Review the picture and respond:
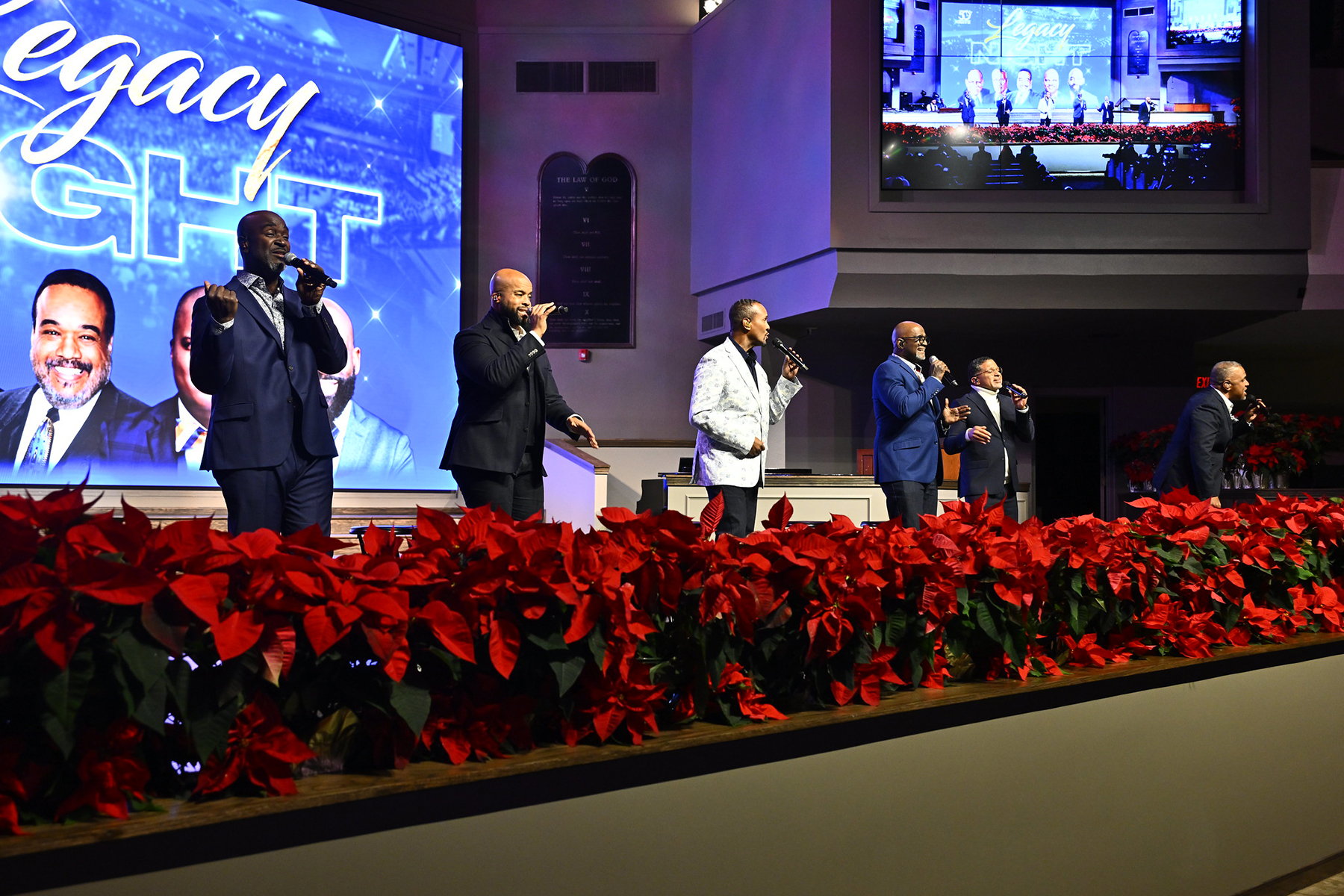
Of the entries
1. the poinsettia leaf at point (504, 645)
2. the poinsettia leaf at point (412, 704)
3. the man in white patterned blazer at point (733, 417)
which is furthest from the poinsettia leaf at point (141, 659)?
the man in white patterned blazer at point (733, 417)

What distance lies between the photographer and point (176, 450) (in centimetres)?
625

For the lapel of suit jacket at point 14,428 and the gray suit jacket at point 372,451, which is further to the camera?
the gray suit jacket at point 372,451

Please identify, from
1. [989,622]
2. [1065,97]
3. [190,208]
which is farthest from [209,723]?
[1065,97]

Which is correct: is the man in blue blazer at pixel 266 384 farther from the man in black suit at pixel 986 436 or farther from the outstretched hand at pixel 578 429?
the man in black suit at pixel 986 436

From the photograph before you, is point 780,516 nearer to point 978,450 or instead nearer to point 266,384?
point 266,384

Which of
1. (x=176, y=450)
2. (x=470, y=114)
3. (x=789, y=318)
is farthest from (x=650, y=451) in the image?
(x=176, y=450)

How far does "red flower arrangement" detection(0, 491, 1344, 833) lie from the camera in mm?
968

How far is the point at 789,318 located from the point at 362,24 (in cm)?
382

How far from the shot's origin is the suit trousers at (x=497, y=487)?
2.79m

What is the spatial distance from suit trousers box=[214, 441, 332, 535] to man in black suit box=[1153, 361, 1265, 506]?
3.69 meters

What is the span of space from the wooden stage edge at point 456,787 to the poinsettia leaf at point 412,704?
0.06m

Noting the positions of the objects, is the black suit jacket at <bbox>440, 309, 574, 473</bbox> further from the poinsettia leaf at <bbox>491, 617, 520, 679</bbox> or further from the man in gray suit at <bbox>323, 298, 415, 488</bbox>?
the man in gray suit at <bbox>323, 298, 415, 488</bbox>

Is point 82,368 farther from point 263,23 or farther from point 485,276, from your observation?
point 485,276

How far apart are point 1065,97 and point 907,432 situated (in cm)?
461
